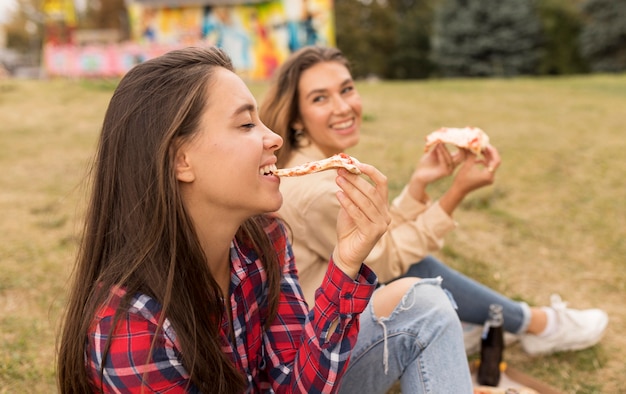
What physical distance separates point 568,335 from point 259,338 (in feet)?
7.21

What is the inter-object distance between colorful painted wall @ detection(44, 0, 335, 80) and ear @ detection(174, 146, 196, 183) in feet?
58.8

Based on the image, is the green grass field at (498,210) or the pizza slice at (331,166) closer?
the pizza slice at (331,166)

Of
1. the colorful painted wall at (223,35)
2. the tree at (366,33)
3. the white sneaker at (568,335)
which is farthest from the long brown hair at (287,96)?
the tree at (366,33)

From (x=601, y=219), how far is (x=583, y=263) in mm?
987

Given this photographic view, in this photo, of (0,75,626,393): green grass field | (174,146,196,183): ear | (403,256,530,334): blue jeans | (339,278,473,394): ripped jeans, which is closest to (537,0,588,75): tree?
(0,75,626,393): green grass field

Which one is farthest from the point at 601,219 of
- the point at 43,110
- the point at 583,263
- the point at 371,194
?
the point at 43,110

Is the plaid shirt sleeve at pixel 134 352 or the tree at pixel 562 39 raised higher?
the tree at pixel 562 39

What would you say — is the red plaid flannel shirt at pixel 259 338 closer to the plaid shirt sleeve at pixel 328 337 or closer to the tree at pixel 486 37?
the plaid shirt sleeve at pixel 328 337

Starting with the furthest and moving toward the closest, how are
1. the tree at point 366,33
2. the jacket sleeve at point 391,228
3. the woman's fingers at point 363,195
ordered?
the tree at point 366,33 < the jacket sleeve at point 391,228 < the woman's fingers at point 363,195

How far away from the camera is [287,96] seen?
3.20m

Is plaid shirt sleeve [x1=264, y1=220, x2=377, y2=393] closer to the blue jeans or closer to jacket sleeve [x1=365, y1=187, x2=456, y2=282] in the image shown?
jacket sleeve [x1=365, y1=187, x2=456, y2=282]

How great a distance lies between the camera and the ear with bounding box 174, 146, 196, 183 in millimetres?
1787

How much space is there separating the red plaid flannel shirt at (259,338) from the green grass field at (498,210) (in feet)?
2.11

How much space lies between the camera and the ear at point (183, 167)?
1787 millimetres
